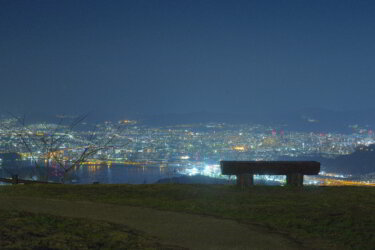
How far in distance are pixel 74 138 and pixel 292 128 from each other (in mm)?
73259

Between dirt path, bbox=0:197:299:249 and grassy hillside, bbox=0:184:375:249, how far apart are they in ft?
1.84

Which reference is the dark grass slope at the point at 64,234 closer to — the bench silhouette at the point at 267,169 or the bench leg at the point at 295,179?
the bench silhouette at the point at 267,169

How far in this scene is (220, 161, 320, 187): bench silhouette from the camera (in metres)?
14.9

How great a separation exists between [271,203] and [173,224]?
321 centimetres


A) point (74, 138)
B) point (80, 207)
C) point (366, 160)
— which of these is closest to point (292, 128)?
point (366, 160)

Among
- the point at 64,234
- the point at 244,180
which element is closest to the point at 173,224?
the point at 64,234

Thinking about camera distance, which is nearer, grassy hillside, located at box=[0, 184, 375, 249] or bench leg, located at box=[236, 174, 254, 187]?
grassy hillside, located at box=[0, 184, 375, 249]

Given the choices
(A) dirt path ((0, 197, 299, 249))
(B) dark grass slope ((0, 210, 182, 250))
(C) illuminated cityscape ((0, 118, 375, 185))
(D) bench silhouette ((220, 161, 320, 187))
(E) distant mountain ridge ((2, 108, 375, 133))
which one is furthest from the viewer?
(E) distant mountain ridge ((2, 108, 375, 133))

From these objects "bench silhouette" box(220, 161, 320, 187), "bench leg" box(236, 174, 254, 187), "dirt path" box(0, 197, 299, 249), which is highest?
"bench silhouette" box(220, 161, 320, 187)

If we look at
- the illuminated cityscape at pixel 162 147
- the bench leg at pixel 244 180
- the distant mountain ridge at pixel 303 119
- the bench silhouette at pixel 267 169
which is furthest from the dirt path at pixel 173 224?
the distant mountain ridge at pixel 303 119

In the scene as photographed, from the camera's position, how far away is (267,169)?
595 inches

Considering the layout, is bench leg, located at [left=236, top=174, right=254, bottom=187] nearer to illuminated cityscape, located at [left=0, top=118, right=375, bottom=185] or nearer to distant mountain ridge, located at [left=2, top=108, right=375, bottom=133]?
illuminated cityscape, located at [left=0, top=118, right=375, bottom=185]

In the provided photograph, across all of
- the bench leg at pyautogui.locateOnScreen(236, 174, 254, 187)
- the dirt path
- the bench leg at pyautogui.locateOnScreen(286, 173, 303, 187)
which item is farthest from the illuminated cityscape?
the dirt path

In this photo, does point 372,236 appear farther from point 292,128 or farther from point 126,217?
point 292,128
